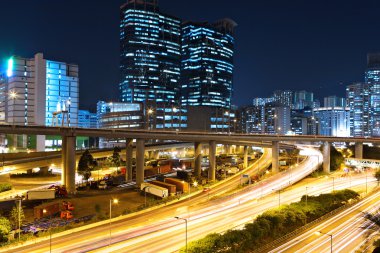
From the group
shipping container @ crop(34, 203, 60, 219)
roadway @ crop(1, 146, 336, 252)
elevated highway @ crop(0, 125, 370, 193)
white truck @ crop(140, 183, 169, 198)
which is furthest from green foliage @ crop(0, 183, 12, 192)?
roadway @ crop(1, 146, 336, 252)

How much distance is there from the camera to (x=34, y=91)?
492 feet

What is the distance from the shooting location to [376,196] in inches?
2771

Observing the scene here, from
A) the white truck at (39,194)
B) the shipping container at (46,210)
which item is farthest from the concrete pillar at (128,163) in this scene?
the shipping container at (46,210)

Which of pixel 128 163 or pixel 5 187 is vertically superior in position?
pixel 128 163

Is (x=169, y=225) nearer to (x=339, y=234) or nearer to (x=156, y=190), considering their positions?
(x=156, y=190)

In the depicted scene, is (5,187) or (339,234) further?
(5,187)

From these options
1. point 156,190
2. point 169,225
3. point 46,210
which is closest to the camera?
point 169,225

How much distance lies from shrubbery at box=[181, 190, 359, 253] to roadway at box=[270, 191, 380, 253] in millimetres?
2225

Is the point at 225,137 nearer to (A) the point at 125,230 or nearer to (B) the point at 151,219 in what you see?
(B) the point at 151,219

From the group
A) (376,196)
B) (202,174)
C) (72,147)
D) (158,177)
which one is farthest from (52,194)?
(376,196)

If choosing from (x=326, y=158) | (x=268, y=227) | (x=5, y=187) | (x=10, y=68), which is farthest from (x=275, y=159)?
(x=10, y=68)

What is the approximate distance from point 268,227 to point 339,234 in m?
11.0

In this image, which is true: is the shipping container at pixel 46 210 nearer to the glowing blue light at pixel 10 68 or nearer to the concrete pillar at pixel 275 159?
the concrete pillar at pixel 275 159

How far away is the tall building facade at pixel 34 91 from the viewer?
14675 centimetres
